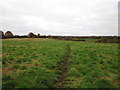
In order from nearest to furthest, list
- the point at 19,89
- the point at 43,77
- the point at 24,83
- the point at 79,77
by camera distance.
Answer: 1. the point at 19,89
2. the point at 24,83
3. the point at 43,77
4. the point at 79,77

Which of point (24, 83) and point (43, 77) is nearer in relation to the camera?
point (24, 83)

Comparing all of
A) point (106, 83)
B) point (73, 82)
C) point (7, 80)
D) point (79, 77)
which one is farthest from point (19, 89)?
point (106, 83)

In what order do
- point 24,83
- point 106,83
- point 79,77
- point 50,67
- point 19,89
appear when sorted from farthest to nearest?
point 50,67 → point 79,77 → point 106,83 → point 24,83 → point 19,89

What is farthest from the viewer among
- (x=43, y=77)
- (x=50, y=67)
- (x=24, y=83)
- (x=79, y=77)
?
(x=50, y=67)

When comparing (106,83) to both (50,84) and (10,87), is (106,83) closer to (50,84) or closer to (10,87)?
(50,84)

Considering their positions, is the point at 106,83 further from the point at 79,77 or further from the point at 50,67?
the point at 50,67

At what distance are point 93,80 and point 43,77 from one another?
4002 mm

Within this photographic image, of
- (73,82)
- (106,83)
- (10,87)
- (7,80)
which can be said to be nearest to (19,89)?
(10,87)

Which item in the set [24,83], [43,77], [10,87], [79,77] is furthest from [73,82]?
[10,87]

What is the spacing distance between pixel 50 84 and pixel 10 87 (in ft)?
8.98

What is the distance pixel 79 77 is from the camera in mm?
11148

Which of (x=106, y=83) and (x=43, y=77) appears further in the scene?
(x=43, y=77)

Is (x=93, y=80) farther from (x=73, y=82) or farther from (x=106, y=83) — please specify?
(x=73, y=82)

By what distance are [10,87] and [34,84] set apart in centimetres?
159
